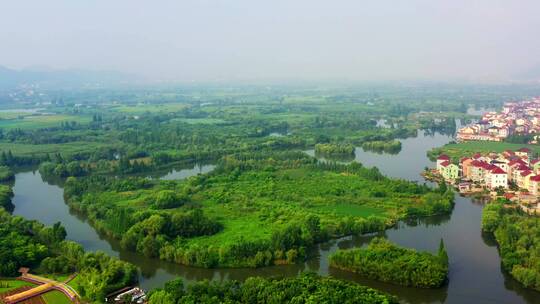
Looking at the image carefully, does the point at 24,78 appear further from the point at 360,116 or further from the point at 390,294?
the point at 390,294

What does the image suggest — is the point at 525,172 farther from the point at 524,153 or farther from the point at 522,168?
the point at 524,153

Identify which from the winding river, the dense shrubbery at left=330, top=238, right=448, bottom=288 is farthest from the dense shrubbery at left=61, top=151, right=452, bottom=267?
the dense shrubbery at left=330, top=238, right=448, bottom=288

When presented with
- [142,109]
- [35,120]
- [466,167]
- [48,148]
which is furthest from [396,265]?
[142,109]

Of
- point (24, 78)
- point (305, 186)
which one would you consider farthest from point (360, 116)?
point (24, 78)

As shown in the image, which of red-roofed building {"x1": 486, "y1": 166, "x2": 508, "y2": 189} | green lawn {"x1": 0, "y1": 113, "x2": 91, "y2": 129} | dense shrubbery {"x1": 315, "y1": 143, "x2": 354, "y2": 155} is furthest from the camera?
green lawn {"x1": 0, "y1": 113, "x2": 91, "y2": 129}

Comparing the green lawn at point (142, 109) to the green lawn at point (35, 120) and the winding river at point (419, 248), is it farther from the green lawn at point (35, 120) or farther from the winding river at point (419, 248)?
the winding river at point (419, 248)

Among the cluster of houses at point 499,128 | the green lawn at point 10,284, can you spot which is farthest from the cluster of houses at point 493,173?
the green lawn at point 10,284

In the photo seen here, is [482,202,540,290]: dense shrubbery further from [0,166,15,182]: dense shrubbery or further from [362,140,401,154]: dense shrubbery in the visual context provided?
[0,166,15,182]: dense shrubbery
